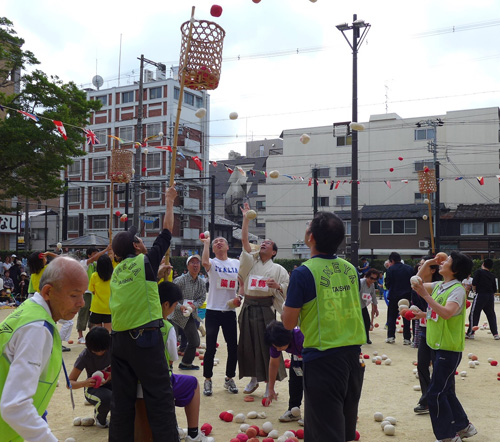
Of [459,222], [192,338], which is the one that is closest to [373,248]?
[459,222]

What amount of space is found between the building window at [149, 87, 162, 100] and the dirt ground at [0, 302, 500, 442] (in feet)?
133

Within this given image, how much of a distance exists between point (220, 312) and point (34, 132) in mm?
14673

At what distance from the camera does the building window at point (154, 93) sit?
4724 cm

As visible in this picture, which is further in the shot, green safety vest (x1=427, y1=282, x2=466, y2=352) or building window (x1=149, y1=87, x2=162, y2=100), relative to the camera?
building window (x1=149, y1=87, x2=162, y2=100)

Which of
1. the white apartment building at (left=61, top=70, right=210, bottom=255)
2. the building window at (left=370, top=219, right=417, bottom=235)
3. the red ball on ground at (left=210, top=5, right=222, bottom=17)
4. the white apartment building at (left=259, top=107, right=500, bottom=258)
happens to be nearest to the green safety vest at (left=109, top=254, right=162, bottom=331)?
the red ball on ground at (left=210, top=5, right=222, bottom=17)

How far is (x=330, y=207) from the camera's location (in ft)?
156

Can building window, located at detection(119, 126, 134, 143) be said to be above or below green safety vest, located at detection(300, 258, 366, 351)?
above

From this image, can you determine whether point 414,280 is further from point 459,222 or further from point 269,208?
point 269,208

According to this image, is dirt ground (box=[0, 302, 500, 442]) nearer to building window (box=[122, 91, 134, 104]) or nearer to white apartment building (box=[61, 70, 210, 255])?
white apartment building (box=[61, 70, 210, 255])

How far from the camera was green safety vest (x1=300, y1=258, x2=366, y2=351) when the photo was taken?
3.29 m

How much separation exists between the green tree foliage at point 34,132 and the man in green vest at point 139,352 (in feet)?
53.8

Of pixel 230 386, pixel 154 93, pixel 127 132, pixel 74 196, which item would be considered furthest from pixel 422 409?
pixel 74 196

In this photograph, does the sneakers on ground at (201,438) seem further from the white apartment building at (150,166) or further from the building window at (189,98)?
the building window at (189,98)

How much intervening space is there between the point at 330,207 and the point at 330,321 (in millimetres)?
44770
